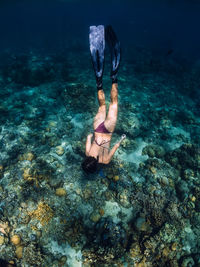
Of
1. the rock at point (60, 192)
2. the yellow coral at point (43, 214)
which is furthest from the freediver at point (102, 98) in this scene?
the yellow coral at point (43, 214)

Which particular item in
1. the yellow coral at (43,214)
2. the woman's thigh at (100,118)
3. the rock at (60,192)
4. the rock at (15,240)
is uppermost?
the woman's thigh at (100,118)

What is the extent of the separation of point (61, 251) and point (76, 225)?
0.74 m

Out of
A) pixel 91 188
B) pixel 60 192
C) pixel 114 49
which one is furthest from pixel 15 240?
pixel 114 49

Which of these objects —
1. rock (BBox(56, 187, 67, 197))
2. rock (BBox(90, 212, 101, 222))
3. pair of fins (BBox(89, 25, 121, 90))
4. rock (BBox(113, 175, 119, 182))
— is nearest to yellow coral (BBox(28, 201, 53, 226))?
rock (BBox(56, 187, 67, 197))

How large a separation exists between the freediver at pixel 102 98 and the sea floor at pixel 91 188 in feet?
2.55

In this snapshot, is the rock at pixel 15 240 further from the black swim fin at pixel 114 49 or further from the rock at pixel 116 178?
the black swim fin at pixel 114 49

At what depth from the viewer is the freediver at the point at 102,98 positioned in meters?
4.73

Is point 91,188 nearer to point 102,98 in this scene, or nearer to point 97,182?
point 97,182

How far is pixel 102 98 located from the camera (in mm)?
5289

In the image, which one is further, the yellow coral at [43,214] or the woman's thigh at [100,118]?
the woman's thigh at [100,118]

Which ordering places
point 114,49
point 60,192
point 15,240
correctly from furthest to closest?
point 114,49, point 60,192, point 15,240

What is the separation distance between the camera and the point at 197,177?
6230 millimetres

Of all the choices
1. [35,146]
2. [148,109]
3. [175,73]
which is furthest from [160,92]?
[35,146]

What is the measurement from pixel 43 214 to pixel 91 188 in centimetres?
173
